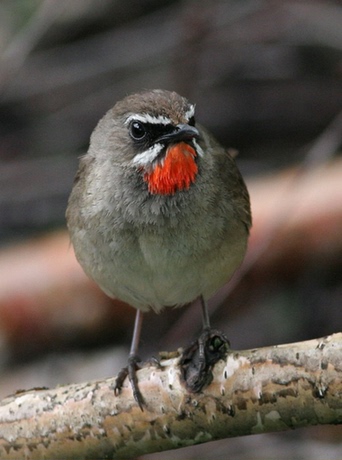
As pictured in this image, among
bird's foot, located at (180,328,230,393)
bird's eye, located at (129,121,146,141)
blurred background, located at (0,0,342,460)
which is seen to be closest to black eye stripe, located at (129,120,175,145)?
bird's eye, located at (129,121,146,141)

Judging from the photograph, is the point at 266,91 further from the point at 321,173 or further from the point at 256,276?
the point at 256,276

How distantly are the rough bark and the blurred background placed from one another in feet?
8.38

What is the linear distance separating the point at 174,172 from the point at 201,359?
1.09 meters

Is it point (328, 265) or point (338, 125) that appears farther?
point (328, 265)

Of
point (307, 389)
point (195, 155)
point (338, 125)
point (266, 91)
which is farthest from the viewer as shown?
point (266, 91)

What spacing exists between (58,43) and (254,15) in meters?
2.65

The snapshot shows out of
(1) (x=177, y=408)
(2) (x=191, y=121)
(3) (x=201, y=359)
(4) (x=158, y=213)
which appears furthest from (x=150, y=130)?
(1) (x=177, y=408)

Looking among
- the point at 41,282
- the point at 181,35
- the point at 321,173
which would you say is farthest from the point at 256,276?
the point at 181,35

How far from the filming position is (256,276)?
832 centimetres

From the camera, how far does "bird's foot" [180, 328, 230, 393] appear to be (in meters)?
4.45

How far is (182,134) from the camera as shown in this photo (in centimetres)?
488

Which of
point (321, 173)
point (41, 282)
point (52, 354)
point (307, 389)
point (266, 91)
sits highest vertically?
→ point (266, 91)

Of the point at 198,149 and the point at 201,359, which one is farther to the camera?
the point at 198,149

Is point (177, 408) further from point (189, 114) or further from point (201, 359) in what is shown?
point (189, 114)
